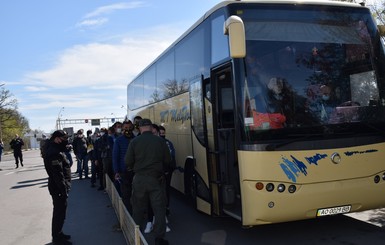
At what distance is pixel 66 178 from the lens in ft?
21.9

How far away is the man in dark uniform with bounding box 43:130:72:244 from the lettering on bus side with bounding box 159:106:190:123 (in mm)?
2687

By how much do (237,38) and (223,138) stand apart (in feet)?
6.49

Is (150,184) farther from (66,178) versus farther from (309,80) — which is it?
(309,80)

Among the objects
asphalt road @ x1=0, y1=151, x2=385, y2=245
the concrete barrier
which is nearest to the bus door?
asphalt road @ x1=0, y1=151, x2=385, y2=245

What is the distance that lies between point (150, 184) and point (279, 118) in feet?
7.19

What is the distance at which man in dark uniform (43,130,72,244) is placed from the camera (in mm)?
6453

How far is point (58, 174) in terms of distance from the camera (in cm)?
646

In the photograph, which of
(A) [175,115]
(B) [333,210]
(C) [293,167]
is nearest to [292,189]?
(C) [293,167]

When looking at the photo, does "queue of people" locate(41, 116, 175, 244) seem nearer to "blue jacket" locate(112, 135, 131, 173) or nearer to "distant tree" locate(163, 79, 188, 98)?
"blue jacket" locate(112, 135, 131, 173)

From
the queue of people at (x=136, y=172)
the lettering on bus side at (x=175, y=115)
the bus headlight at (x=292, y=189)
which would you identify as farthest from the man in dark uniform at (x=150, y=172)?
the lettering on bus side at (x=175, y=115)

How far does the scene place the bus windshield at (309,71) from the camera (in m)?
5.56

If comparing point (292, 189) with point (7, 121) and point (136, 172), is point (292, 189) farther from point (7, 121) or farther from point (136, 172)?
point (7, 121)

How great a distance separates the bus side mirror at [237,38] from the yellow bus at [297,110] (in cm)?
1

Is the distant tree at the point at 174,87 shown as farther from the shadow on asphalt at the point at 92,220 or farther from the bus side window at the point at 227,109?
the shadow on asphalt at the point at 92,220
